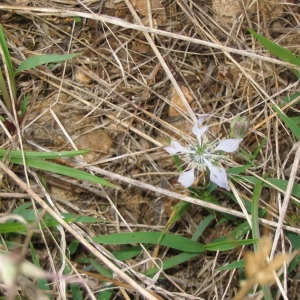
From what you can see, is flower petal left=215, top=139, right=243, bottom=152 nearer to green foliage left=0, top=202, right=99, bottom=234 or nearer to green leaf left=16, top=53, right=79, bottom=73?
green foliage left=0, top=202, right=99, bottom=234

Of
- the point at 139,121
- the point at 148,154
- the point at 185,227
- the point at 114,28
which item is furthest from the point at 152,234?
the point at 114,28

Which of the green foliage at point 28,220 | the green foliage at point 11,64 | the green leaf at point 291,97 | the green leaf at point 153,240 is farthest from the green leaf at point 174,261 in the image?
→ the green foliage at point 11,64

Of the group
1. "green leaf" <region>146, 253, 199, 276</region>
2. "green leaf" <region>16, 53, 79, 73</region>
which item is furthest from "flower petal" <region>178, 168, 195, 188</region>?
"green leaf" <region>16, 53, 79, 73</region>

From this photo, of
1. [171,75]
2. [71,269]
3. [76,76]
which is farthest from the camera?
[76,76]

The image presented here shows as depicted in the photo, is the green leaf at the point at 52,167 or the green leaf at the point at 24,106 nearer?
the green leaf at the point at 52,167

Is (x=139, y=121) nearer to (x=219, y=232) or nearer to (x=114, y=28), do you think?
(x=114, y=28)

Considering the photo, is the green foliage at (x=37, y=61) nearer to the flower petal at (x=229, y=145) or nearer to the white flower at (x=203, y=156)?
the white flower at (x=203, y=156)
